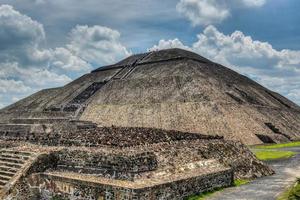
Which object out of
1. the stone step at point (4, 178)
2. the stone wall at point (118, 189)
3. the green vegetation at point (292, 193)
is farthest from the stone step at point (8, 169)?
the green vegetation at point (292, 193)

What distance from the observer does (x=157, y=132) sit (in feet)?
75.7

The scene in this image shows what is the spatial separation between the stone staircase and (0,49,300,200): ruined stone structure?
6 centimetres

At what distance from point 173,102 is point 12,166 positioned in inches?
1372

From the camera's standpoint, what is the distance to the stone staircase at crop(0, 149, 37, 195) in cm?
1667

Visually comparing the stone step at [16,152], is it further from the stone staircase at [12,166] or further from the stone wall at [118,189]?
the stone wall at [118,189]

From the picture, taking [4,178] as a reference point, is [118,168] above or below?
above

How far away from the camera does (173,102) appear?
52.0 meters

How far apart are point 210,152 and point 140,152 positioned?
5.95m

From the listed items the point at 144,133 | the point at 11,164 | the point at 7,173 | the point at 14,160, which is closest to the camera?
the point at 7,173

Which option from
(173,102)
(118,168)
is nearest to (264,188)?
(118,168)

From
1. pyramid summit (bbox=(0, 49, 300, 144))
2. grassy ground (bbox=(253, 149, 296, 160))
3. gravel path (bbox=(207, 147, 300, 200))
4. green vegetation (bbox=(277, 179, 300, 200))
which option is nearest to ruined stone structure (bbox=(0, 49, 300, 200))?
pyramid summit (bbox=(0, 49, 300, 144))

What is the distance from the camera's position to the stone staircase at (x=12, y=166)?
1667cm

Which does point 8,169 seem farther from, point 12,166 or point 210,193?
point 210,193

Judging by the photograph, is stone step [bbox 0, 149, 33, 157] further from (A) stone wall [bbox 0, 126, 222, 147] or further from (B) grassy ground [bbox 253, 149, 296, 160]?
(B) grassy ground [bbox 253, 149, 296, 160]
